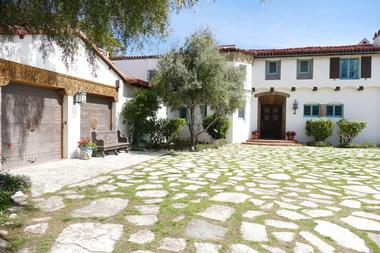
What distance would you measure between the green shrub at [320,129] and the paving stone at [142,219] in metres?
17.6

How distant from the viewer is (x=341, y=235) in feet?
15.3

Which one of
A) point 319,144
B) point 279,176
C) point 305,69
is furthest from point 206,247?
point 305,69

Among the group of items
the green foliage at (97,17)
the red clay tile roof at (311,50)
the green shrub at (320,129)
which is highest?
the red clay tile roof at (311,50)

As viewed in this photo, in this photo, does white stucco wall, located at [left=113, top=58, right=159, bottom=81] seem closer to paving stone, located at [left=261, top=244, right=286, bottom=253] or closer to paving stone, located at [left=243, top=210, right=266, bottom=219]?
paving stone, located at [left=243, top=210, right=266, bottom=219]

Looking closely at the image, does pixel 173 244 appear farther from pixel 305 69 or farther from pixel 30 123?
pixel 305 69

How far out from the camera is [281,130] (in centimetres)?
2306

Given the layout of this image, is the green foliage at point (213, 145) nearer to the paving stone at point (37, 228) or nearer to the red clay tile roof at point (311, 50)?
the red clay tile roof at point (311, 50)

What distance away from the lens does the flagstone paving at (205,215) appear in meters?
4.26

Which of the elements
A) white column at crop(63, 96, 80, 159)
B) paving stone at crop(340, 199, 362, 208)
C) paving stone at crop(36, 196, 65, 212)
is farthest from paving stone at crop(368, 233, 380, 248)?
white column at crop(63, 96, 80, 159)

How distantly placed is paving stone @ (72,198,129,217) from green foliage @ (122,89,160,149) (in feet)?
32.9

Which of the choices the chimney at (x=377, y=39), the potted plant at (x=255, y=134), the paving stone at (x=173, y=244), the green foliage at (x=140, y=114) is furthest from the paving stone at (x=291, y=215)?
the chimney at (x=377, y=39)

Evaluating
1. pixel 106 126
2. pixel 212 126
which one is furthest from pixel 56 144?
pixel 212 126

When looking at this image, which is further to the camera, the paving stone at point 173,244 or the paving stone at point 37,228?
the paving stone at point 37,228

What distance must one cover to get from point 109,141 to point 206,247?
10.6 m
